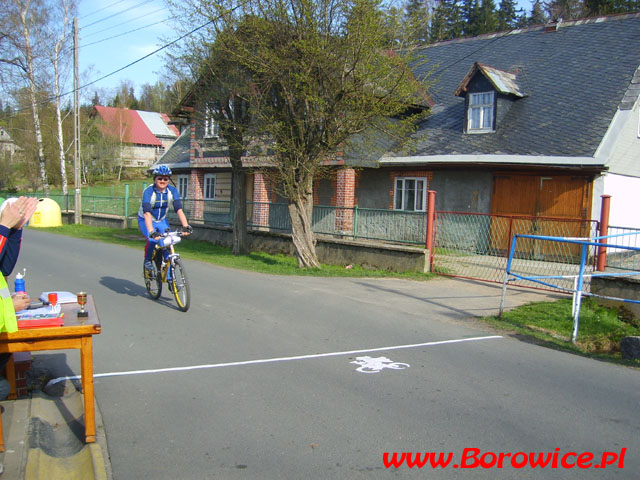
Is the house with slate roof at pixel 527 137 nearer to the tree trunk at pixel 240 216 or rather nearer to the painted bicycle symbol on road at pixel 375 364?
the tree trunk at pixel 240 216

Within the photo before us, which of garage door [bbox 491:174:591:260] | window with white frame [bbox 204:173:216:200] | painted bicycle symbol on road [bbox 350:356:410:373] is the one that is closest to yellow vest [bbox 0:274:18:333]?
painted bicycle symbol on road [bbox 350:356:410:373]

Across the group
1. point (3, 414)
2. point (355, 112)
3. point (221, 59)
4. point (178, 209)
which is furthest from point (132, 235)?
point (3, 414)

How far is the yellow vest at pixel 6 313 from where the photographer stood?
11.3ft

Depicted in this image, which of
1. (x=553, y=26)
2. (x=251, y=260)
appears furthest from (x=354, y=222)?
(x=553, y=26)

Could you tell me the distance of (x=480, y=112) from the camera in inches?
714

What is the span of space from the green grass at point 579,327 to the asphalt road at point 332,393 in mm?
470

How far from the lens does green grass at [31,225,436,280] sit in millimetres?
13422

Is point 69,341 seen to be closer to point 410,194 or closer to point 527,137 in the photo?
point 527,137

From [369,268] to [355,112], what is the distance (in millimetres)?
4058

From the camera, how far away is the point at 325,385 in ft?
17.7

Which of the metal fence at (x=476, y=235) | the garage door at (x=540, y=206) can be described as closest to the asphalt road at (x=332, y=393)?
the metal fence at (x=476, y=235)

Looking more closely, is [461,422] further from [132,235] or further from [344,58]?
[132,235]

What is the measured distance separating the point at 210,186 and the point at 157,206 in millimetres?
19163

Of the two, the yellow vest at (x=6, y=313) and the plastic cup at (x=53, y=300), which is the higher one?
the yellow vest at (x=6, y=313)
